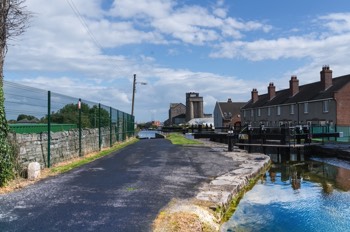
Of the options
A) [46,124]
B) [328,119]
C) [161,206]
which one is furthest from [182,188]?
[328,119]

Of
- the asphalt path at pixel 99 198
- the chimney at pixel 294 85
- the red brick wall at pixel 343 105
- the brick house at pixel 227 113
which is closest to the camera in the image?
the asphalt path at pixel 99 198

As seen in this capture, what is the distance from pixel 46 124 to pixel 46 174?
2341mm

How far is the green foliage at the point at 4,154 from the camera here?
930cm

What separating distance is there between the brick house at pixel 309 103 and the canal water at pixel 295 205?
26.6 m

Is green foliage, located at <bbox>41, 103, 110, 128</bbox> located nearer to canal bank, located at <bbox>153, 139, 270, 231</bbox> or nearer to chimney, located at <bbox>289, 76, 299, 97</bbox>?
canal bank, located at <bbox>153, 139, 270, 231</bbox>

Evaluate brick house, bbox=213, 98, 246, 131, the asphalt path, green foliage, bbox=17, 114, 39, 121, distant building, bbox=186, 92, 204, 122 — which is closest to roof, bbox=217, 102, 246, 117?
brick house, bbox=213, 98, 246, 131

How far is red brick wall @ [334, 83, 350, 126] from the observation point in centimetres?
4038

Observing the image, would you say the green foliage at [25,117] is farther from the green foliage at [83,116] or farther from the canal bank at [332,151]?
the canal bank at [332,151]

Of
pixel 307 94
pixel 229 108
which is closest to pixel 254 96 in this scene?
pixel 229 108

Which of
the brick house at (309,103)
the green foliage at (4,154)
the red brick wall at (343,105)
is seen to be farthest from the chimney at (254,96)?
the green foliage at (4,154)

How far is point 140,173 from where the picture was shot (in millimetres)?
12172

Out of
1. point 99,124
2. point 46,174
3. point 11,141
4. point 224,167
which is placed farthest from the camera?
point 99,124

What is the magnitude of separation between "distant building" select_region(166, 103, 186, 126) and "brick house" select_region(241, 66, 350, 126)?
64.0 meters

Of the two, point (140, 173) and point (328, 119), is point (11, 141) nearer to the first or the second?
point (140, 173)
